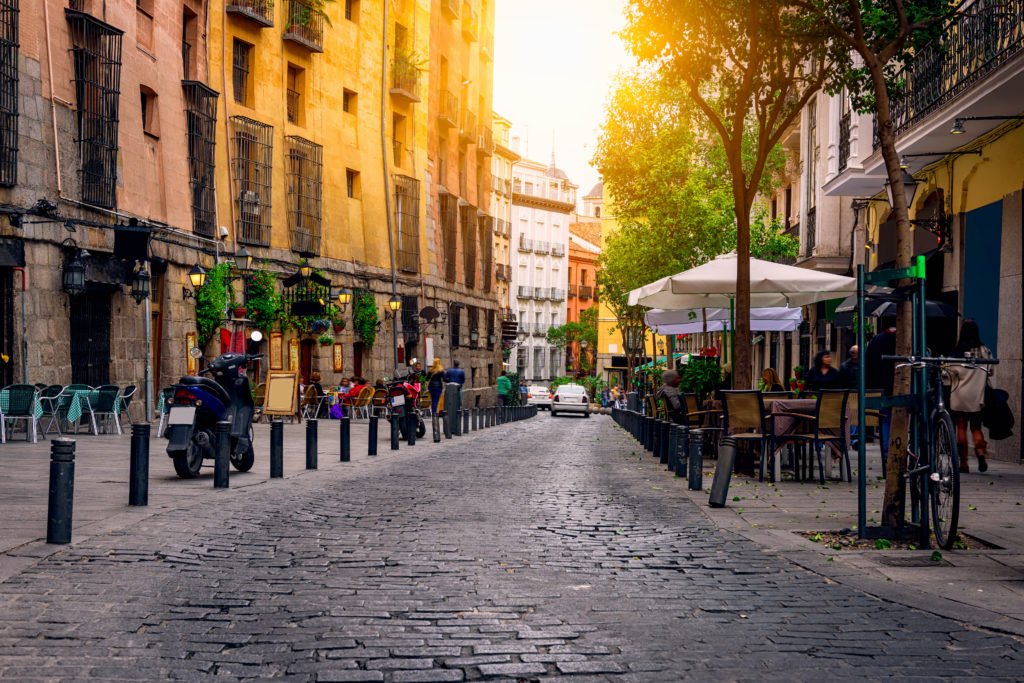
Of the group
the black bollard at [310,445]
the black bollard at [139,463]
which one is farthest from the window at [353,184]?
the black bollard at [139,463]

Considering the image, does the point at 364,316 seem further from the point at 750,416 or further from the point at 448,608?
the point at 448,608

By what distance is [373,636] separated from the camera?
4.86 meters

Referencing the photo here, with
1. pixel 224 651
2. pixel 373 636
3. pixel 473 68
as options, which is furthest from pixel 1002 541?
pixel 473 68

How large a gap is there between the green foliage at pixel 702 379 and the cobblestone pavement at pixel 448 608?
6.73 m

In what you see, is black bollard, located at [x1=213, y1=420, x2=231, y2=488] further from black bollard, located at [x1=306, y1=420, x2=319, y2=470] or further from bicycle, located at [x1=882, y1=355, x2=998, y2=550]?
bicycle, located at [x1=882, y1=355, x2=998, y2=550]

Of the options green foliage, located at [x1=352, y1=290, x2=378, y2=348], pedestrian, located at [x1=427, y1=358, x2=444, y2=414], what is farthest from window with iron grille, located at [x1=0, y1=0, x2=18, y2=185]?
green foliage, located at [x1=352, y1=290, x2=378, y2=348]

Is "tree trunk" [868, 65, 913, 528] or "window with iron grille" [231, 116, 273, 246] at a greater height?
"window with iron grille" [231, 116, 273, 246]

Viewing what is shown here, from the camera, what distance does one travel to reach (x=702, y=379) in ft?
50.9

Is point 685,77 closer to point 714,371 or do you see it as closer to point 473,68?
point 714,371

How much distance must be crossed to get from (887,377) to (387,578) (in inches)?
312

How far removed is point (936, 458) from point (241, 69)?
2603cm

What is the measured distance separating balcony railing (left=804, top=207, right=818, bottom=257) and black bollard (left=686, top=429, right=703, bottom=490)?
19.8 metres

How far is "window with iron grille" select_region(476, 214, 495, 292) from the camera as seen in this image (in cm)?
5122

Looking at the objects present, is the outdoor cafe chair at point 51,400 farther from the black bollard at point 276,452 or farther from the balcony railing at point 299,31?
the balcony railing at point 299,31
